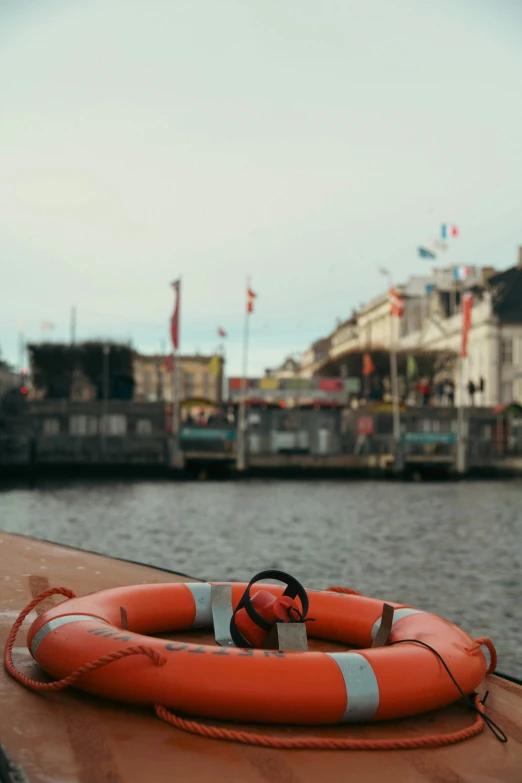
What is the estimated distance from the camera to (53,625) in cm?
575

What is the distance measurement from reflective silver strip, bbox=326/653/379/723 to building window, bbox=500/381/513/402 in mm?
70704

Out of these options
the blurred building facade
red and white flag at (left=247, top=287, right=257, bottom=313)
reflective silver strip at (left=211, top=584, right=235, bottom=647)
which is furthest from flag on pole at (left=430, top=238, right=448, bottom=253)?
reflective silver strip at (left=211, top=584, right=235, bottom=647)

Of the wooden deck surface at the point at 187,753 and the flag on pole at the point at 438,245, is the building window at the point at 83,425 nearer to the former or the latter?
the flag on pole at the point at 438,245

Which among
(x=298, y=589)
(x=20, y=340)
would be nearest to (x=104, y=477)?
(x=20, y=340)

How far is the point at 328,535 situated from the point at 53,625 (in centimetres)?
2094

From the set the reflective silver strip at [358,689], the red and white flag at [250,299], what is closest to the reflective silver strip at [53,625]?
the reflective silver strip at [358,689]

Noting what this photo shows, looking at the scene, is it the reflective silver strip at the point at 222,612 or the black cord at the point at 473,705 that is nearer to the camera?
the black cord at the point at 473,705

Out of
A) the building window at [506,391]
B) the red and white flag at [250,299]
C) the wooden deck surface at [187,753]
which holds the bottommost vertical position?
the wooden deck surface at [187,753]

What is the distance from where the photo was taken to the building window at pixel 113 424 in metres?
64.2

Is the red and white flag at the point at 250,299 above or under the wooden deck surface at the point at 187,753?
above

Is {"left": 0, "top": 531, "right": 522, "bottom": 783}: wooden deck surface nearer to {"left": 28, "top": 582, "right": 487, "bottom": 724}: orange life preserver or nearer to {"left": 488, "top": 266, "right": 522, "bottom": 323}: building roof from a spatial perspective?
{"left": 28, "top": 582, "right": 487, "bottom": 724}: orange life preserver

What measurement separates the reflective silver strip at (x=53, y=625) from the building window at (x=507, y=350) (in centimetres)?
7169

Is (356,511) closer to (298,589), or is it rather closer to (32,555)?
(32,555)

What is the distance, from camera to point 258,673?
5.09 m
